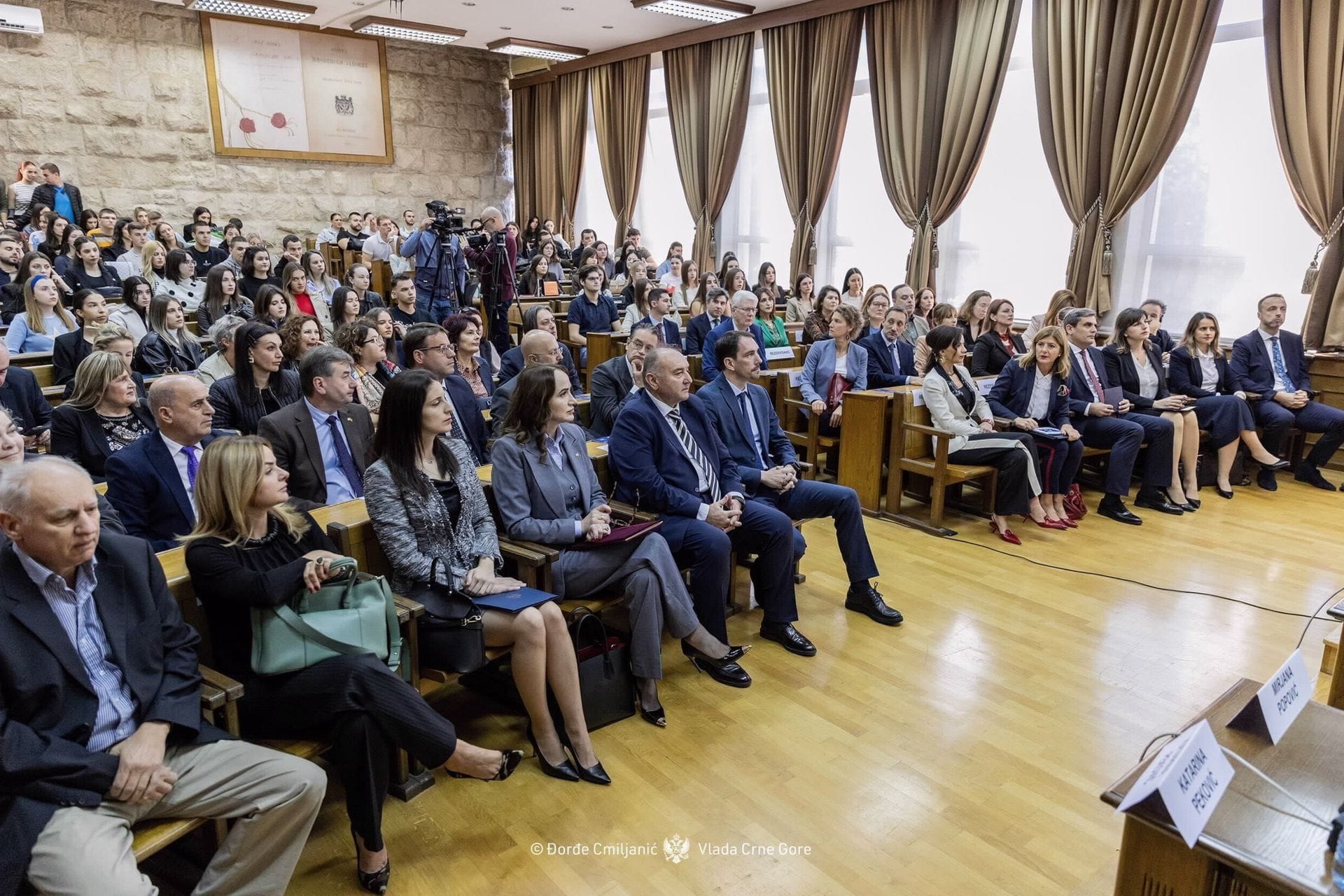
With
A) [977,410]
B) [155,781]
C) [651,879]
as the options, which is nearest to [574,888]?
[651,879]

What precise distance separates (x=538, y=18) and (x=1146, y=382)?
7449 millimetres

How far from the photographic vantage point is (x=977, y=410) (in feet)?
14.9

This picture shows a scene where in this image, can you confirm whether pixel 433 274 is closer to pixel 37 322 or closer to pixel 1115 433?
pixel 37 322

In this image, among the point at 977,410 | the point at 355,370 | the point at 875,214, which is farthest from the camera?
the point at 875,214

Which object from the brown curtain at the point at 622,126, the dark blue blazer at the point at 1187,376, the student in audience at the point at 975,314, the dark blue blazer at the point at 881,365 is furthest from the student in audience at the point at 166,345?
the brown curtain at the point at 622,126

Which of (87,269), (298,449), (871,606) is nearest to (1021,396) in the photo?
(871,606)

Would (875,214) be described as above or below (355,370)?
above

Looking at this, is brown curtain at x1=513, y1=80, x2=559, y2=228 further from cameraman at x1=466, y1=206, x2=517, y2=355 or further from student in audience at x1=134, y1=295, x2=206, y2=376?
student in audience at x1=134, y1=295, x2=206, y2=376

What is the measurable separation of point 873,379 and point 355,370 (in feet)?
9.81

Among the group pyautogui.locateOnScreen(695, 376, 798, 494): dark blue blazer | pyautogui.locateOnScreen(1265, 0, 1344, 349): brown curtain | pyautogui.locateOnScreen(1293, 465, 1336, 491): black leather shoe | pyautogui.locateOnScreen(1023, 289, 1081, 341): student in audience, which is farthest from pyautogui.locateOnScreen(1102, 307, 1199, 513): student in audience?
pyautogui.locateOnScreen(695, 376, 798, 494): dark blue blazer

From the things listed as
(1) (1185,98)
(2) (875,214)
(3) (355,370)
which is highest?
(1) (1185,98)

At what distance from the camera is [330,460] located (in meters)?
2.98

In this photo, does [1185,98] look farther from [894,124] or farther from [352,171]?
[352,171]

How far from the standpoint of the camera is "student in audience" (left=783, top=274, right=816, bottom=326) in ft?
24.2
